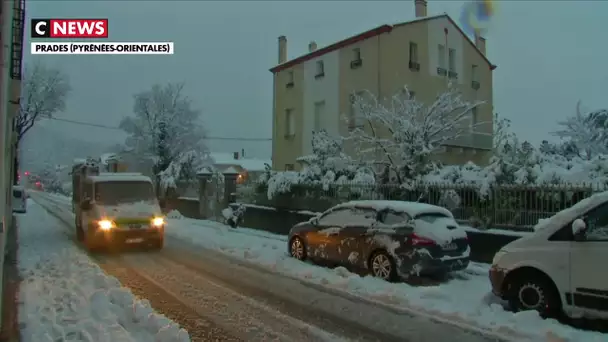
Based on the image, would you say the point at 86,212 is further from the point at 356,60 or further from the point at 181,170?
the point at 181,170

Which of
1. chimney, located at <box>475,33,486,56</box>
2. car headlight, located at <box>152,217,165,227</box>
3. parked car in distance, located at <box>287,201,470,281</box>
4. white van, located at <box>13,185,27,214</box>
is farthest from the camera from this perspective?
chimney, located at <box>475,33,486,56</box>

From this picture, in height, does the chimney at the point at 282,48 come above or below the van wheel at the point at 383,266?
above

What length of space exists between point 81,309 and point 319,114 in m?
20.9

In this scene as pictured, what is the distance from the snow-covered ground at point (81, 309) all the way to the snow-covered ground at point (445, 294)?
3475mm

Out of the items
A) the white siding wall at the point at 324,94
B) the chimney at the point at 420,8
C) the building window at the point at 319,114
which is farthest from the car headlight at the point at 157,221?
the chimney at the point at 420,8

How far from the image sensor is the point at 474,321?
6.48m

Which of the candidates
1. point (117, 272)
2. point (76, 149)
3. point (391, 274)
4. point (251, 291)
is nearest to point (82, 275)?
point (117, 272)

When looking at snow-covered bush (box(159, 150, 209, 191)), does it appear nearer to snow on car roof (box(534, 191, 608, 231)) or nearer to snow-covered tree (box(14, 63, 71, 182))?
snow-covered tree (box(14, 63, 71, 182))

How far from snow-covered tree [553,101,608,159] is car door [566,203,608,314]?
1126 cm

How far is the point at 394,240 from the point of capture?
29.9 ft

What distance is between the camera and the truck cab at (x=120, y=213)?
12.2 meters

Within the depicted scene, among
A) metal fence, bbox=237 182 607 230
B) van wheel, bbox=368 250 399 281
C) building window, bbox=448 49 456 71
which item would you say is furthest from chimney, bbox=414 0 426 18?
van wheel, bbox=368 250 399 281

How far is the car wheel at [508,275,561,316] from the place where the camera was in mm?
6441

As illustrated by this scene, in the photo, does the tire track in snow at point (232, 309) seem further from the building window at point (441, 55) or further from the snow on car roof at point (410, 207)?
the building window at point (441, 55)
